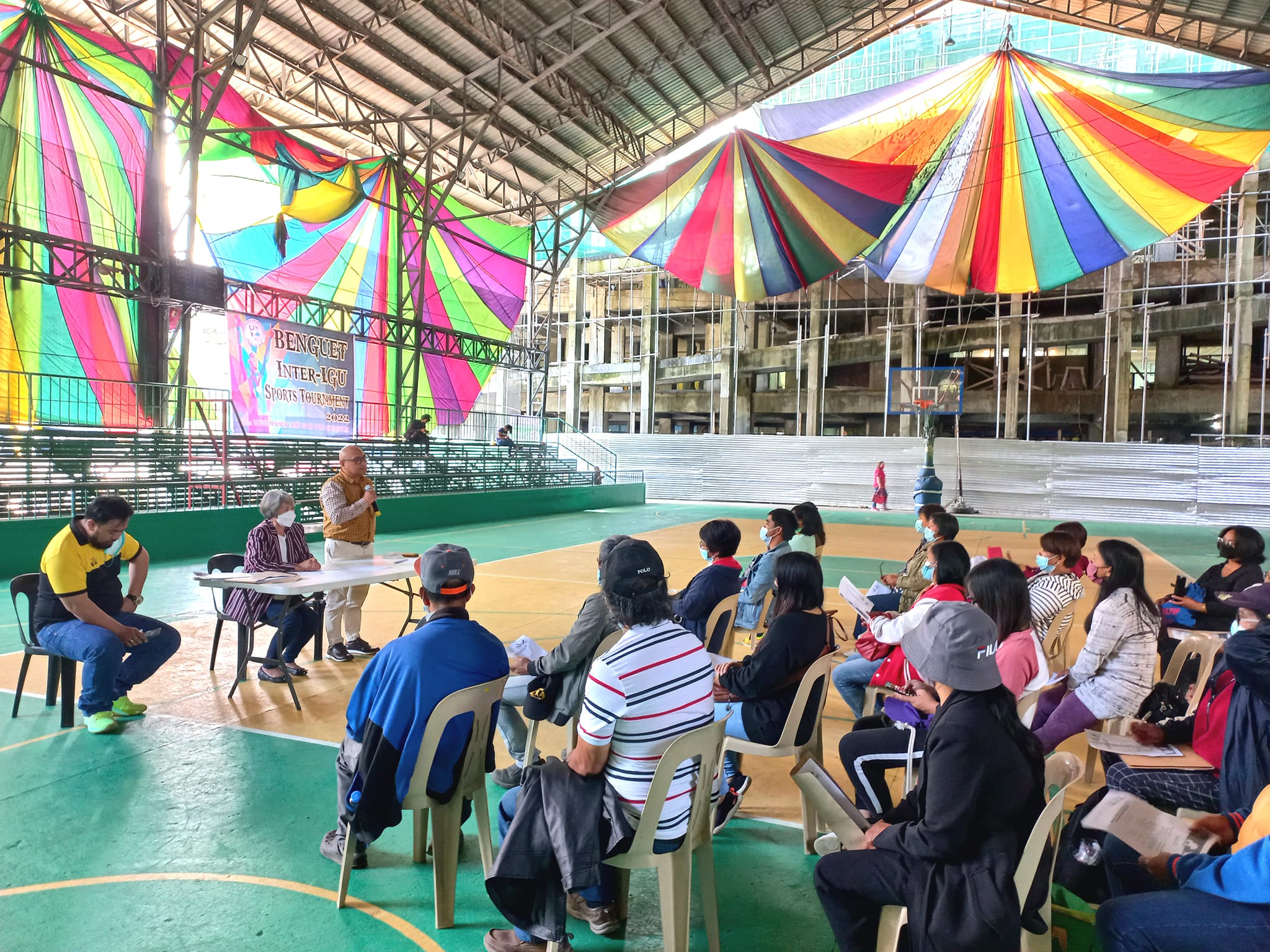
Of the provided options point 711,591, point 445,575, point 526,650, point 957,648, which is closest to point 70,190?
point 711,591

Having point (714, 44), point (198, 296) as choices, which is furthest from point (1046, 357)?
point (198, 296)

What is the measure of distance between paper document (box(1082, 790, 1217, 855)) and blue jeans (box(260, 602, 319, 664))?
175 inches

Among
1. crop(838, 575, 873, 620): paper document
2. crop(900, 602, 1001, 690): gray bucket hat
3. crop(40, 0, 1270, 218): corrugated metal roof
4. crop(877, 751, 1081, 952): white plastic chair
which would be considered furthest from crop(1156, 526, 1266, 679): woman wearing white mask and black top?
crop(40, 0, 1270, 218): corrugated metal roof

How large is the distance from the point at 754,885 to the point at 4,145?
14.6 meters

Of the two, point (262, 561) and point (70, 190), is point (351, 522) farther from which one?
point (70, 190)

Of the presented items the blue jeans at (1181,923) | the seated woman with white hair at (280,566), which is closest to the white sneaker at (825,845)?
the blue jeans at (1181,923)

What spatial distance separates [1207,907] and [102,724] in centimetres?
470

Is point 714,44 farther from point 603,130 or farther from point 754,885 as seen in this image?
point 754,885

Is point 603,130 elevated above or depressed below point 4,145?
above

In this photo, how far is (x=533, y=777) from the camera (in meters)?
2.29

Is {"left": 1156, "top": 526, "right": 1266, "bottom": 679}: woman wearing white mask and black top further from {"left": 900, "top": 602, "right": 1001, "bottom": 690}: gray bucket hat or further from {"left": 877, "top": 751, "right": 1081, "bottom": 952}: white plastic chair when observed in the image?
{"left": 900, "top": 602, "right": 1001, "bottom": 690}: gray bucket hat

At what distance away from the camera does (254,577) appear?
4.78 metres

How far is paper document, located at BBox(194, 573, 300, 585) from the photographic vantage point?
15.3ft

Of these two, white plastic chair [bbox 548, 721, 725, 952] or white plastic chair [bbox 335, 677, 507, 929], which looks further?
white plastic chair [bbox 335, 677, 507, 929]
